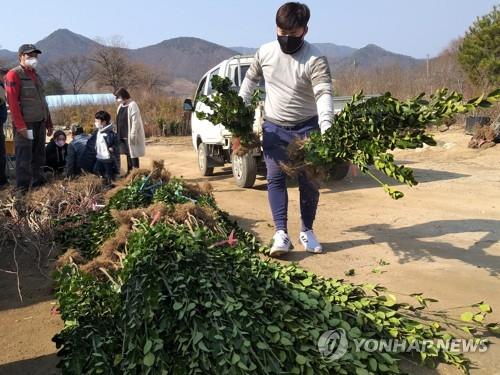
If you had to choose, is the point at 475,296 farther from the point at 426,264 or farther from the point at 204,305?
the point at 204,305

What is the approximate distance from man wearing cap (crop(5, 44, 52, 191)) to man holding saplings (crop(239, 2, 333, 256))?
3209 millimetres

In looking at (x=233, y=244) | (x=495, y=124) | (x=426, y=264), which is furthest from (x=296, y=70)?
(x=495, y=124)

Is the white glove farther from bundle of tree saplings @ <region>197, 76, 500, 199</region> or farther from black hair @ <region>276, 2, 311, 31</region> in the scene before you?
black hair @ <region>276, 2, 311, 31</region>

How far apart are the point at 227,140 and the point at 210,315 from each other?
549cm

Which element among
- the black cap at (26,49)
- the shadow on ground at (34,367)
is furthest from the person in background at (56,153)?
the shadow on ground at (34,367)

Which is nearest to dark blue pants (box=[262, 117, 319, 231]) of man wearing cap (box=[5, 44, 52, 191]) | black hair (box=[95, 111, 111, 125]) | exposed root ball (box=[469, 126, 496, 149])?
man wearing cap (box=[5, 44, 52, 191])

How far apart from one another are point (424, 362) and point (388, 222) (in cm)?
315

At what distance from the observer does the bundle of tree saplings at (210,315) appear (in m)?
2.44

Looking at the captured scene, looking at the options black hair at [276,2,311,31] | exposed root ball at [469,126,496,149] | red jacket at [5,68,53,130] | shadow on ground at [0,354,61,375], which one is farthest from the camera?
exposed root ball at [469,126,496,149]

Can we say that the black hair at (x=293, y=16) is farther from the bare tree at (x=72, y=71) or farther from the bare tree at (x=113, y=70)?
the bare tree at (x=72, y=71)

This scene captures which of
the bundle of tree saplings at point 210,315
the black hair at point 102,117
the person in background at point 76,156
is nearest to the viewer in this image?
the bundle of tree saplings at point 210,315

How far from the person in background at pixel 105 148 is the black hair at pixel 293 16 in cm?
392

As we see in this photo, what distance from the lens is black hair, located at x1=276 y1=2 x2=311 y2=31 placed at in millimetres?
4059

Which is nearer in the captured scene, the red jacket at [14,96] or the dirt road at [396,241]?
the dirt road at [396,241]
